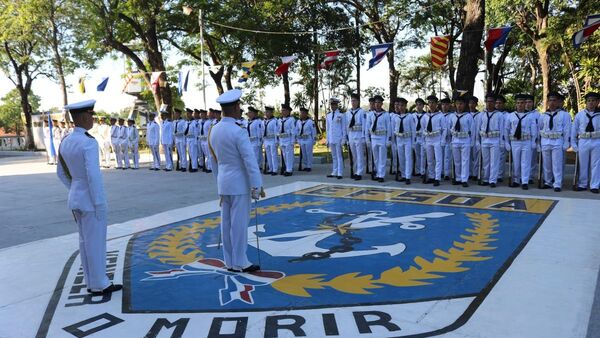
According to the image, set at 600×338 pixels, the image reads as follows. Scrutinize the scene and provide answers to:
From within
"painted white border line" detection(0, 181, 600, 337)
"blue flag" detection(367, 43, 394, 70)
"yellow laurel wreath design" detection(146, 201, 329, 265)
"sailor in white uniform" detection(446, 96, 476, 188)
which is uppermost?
"blue flag" detection(367, 43, 394, 70)

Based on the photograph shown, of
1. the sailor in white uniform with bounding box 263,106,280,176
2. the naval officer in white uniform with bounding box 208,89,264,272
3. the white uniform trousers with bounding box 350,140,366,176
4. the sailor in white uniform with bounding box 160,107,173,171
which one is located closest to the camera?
the naval officer in white uniform with bounding box 208,89,264,272

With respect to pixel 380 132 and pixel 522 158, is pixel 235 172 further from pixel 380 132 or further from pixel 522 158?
pixel 522 158

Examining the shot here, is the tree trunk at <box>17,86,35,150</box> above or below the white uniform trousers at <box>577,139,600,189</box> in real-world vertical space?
above

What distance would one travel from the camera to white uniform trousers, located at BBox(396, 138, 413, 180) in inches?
409

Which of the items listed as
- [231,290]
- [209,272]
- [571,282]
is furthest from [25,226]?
[571,282]

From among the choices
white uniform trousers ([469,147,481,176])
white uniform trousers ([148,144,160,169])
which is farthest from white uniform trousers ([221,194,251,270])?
white uniform trousers ([148,144,160,169])

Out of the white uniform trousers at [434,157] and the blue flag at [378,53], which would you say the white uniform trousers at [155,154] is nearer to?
the blue flag at [378,53]

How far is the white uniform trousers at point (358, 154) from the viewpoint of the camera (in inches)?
433

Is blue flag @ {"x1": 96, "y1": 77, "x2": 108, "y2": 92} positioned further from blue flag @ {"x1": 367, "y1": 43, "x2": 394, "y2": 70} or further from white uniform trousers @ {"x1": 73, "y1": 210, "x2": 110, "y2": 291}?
white uniform trousers @ {"x1": 73, "y1": 210, "x2": 110, "y2": 291}

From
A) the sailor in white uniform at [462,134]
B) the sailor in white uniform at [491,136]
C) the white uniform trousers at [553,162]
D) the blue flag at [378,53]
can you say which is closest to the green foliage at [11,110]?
the blue flag at [378,53]

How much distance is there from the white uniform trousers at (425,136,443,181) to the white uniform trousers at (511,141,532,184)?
1463 millimetres

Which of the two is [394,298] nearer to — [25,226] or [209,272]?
[209,272]

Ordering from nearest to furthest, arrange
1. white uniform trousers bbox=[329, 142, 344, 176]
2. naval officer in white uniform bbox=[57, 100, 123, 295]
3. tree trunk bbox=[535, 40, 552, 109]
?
1. naval officer in white uniform bbox=[57, 100, 123, 295]
2. white uniform trousers bbox=[329, 142, 344, 176]
3. tree trunk bbox=[535, 40, 552, 109]

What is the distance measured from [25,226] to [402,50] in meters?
25.0
